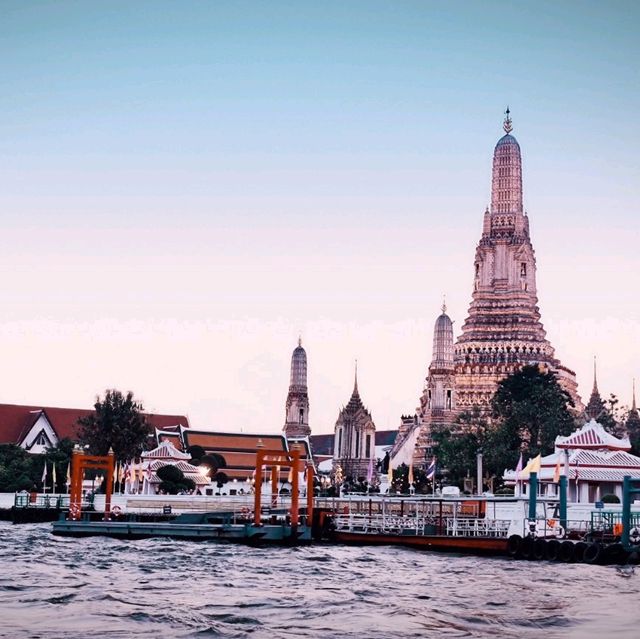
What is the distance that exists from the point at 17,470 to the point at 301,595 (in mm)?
62041

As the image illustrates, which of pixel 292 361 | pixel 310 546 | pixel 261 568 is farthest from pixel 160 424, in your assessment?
pixel 261 568

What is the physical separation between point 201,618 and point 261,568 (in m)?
11.9

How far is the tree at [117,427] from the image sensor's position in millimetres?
89500

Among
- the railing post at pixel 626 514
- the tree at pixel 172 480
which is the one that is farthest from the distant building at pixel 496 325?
the railing post at pixel 626 514

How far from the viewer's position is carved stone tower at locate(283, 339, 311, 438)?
442 feet

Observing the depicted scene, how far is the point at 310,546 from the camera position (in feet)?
161

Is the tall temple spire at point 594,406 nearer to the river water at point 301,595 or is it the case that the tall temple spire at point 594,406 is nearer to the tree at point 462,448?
the tree at point 462,448

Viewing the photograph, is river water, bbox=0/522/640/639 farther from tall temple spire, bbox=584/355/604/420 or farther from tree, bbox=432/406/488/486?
tall temple spire, bbox=584/355/604/420

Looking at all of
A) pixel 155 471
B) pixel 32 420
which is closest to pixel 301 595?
pixel 155 471

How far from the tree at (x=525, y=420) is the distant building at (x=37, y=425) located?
33392 millimetres

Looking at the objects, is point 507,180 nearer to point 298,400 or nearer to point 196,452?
point 298,400

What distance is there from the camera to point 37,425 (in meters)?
114

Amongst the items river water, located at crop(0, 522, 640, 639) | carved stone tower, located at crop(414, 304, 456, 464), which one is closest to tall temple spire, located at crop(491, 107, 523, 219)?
carved stone tower, located at crop(414, 304, 456, 464)

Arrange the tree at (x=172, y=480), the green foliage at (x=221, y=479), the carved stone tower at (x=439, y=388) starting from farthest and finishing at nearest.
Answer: the carved stone tower at (x=439, y=388)
the green foliage at (x=221, y=479)
the tree at (x=172, y=480)
